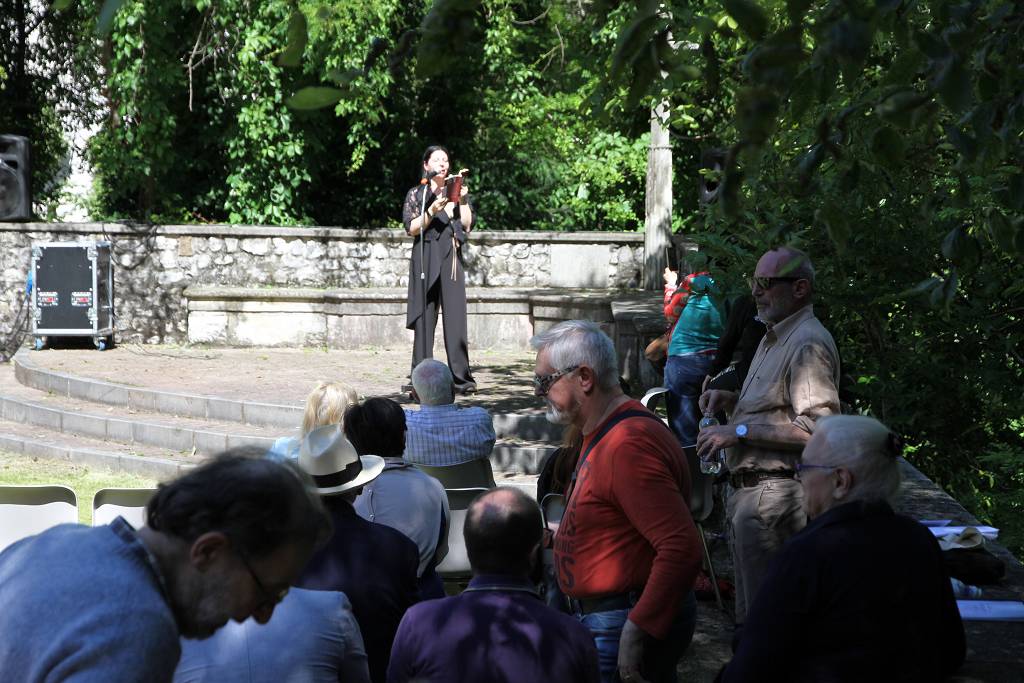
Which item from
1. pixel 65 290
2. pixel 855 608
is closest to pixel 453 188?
pixel 65 290

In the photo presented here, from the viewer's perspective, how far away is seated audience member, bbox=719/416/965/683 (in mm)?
2701

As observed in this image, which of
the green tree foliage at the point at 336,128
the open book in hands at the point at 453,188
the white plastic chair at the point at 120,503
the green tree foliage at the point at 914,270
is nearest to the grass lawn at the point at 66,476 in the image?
the open book in hands at the point at 453,188

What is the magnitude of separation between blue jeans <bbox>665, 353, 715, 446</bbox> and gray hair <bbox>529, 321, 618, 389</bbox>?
412 cm

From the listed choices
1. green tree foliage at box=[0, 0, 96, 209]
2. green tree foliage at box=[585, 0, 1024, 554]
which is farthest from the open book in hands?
green tree foliage at box=[0, 0, 96, 209]

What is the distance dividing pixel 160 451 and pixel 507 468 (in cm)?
308

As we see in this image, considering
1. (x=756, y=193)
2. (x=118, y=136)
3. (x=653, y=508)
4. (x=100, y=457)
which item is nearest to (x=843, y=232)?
(x=653, y=508)

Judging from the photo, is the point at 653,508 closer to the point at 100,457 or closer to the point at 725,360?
the point at 725,360

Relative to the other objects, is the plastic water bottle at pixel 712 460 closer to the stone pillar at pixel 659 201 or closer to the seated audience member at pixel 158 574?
the seated audience member at pixel 158 574

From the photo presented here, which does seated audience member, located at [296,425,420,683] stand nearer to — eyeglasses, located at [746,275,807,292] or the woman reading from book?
eyeglasses, located at [746,275,807,292]

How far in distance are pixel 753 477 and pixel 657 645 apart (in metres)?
1.11

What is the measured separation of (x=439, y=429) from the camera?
18.5ft

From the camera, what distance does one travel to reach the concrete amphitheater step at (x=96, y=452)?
961cm

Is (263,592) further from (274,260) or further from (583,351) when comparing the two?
(274,260)

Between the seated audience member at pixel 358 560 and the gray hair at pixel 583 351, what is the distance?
0.68 metres
